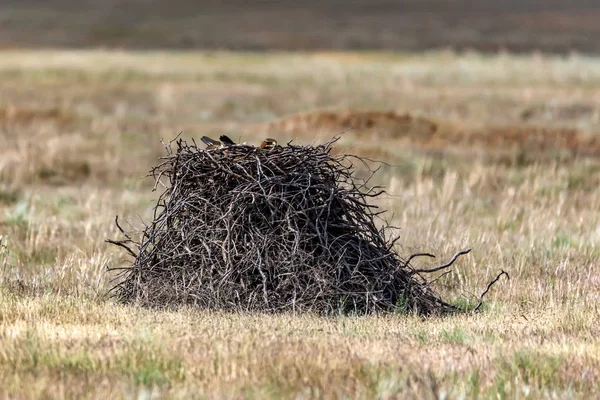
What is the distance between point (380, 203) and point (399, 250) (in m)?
4.54

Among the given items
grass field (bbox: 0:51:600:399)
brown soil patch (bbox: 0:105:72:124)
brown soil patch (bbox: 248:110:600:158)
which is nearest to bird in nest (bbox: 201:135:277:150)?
grass field (bbox: 0:51:600:399)

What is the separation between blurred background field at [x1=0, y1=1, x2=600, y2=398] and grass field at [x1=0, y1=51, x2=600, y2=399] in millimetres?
27

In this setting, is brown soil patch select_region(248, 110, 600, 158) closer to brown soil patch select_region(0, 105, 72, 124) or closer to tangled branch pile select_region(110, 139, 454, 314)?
brown soil patch select_region(0, 105, 72, 124)

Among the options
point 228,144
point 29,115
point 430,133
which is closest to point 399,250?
point 228,144

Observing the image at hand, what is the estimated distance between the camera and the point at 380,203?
53.9 feet

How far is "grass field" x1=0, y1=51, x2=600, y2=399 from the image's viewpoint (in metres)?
6.22

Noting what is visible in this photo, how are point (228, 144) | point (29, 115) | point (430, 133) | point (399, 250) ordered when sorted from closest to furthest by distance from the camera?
point (228, 144) < point (399, 250) < point (430, 133) < point (29, 115)

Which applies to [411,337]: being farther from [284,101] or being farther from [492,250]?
[284,101]

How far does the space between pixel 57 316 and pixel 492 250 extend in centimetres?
538

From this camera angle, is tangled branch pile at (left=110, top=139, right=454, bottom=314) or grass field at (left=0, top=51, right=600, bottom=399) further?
tangled branch pile at (left=110, top=139, right=454, bottom=314)

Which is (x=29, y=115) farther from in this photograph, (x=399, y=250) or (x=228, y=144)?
(x=228, y=144)

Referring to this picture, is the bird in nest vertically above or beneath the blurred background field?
above

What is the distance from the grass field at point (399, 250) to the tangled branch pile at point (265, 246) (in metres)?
0.39

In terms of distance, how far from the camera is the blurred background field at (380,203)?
627cm
